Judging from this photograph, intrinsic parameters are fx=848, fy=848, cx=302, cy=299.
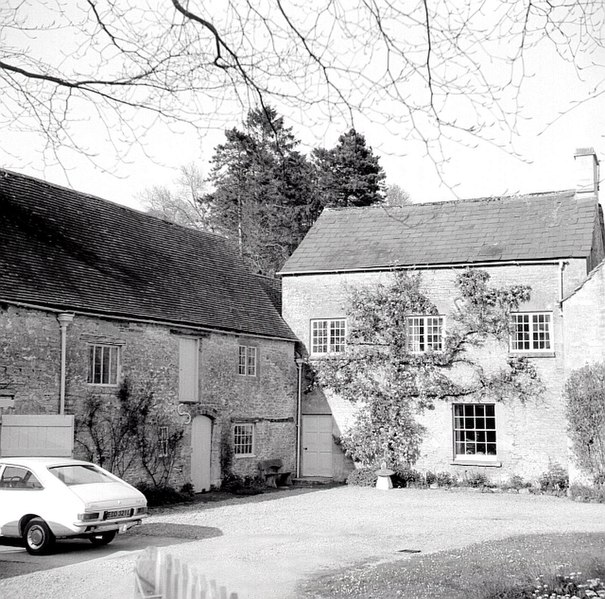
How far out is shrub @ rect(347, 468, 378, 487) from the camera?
86.5 ft

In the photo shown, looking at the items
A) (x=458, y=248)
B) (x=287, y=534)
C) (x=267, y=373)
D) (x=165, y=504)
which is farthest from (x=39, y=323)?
(x=458, y=248)

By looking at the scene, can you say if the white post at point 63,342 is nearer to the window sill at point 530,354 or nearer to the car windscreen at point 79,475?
the car windscreen at point 79,475

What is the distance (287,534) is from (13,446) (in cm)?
620

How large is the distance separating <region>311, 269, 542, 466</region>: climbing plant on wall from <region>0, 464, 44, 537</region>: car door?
1432 cm

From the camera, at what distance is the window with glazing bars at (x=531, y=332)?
2553 cm

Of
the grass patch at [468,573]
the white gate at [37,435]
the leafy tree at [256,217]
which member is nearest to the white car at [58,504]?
the white gate at [37,435]

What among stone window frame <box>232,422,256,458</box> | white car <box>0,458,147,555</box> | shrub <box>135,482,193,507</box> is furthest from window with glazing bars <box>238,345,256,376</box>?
white car <box>0,458,147,555</box>

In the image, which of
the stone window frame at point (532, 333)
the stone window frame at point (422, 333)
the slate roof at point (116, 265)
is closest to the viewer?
the slate roof at point (116, 265)

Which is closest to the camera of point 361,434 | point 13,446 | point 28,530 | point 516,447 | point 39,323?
point 28,530

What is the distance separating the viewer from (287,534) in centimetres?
1606

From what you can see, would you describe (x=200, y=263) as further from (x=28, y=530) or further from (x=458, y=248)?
(x=28, y=530)

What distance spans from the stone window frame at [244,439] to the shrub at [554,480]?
8.73 meters

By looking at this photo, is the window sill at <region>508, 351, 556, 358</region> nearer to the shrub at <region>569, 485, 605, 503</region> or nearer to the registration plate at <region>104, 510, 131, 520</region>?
the shrub at <region>569, 485, 605, 503</region>

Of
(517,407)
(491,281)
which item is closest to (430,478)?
(517,407)
